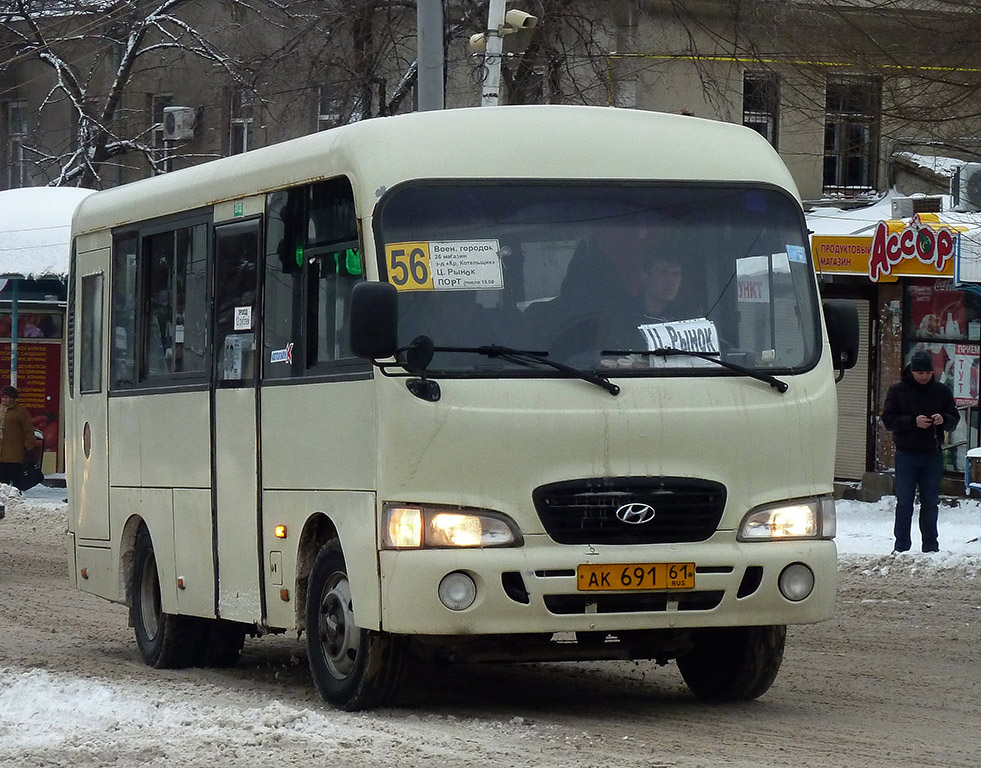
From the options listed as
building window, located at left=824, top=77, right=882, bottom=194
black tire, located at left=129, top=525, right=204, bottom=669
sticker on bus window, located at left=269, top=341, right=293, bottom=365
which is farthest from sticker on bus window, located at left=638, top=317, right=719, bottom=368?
building window, located at left=824, top=77, right=882, bottom=194

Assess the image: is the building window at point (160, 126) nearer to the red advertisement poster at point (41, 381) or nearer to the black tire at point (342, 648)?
the red advertisement poster at point (41, 381)

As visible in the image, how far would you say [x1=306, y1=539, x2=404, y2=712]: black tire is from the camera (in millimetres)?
8727

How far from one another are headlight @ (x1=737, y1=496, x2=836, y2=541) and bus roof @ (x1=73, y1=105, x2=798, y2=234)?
1481 millimetres

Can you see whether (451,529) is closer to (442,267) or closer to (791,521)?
(442,267)

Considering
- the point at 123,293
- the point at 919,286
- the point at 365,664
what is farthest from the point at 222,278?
the point at 919,286

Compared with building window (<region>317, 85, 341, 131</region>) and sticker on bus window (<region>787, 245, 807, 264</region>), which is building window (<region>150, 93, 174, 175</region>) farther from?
sticker on bus window (<region>787, 245, 807, 264</region>)

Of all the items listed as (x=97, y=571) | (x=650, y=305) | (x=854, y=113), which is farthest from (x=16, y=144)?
(x=650, y=305)

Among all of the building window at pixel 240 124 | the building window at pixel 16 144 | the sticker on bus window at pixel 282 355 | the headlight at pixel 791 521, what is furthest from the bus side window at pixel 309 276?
the building window at pixel 16 144

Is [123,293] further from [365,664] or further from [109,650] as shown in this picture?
[365,664]

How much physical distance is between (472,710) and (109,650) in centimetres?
416

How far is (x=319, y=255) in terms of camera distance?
30.6ft

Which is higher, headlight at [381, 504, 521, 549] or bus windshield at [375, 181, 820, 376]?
bus windshield at [375, 181, 820, 376]

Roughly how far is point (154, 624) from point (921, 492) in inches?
345

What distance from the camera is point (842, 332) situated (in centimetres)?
925
